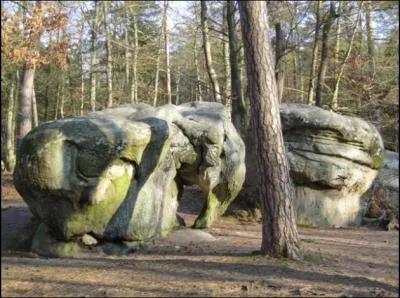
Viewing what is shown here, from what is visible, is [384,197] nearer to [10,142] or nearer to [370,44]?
[370,44]

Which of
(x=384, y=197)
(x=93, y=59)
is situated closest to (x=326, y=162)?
(x=384, y=197)

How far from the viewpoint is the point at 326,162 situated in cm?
1391

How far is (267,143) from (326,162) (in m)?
6.64

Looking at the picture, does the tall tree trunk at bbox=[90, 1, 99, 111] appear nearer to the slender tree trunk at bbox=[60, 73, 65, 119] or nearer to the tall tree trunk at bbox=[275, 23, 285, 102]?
the slender tree trunk at bbox=[60, 73, 65, 119]

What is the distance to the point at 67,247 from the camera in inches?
349

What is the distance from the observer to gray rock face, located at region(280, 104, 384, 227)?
1390 centimetres

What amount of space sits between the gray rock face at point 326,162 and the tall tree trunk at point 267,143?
6.27 metres

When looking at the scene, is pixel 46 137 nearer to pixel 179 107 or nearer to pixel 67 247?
pixel 67 247

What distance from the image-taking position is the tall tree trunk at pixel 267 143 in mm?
7637

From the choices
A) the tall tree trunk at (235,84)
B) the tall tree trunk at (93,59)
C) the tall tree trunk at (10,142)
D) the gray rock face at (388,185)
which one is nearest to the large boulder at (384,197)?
the gray rock face at (388,185)

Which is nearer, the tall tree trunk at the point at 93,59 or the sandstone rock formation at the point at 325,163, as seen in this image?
the sandstone rock formation at the point at 325,163

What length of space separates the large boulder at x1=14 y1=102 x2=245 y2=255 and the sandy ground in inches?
22.9

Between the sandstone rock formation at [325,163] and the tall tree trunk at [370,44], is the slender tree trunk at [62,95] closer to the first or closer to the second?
the tall tree trunk at [370,44]

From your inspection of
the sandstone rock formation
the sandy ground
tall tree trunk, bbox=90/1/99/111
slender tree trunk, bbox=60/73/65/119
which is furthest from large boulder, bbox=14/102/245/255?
slender tree trunk, bbox=60/73/65/119
